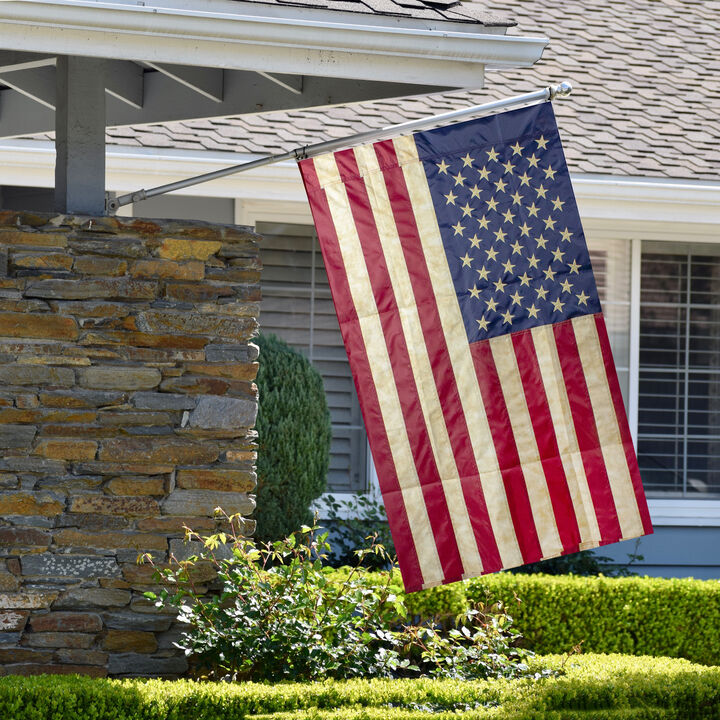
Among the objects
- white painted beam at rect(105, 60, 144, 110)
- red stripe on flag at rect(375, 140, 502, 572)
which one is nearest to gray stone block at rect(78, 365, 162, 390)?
red stripe on flag at rect(375, 140, 502, 572)

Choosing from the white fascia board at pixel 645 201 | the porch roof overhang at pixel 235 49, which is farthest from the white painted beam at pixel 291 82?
the white fascia board at pixel 645 201

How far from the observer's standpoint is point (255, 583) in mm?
5098

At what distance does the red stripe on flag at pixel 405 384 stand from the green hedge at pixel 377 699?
75cm

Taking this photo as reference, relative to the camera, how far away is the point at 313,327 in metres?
9.33

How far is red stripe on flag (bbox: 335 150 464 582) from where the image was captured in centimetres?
435

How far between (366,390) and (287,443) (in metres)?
3.44

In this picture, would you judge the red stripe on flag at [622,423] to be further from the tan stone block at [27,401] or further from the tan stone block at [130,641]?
the tan stone block at [27,401]

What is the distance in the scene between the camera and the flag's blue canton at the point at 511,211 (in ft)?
14.5

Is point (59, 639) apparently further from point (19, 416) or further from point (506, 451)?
point (506, 451)

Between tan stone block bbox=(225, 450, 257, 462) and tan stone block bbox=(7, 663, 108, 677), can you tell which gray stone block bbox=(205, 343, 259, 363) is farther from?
tan stone block bbox=(7, 663, 108, 677)

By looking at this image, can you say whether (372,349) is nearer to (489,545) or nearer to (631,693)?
(489,545)

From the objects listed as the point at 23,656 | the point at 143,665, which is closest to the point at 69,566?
the point at 23,656

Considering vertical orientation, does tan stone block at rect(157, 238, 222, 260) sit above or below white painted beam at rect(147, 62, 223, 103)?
below

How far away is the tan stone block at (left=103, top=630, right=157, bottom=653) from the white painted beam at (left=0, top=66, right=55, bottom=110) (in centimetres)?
308
